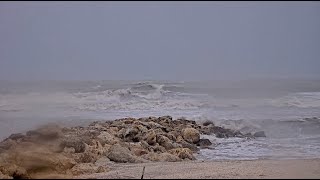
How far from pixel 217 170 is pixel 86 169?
2.34 m

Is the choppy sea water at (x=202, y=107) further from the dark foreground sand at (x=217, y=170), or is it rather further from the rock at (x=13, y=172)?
the rock at (x=13, y=172)

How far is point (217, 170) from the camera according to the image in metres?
7.99

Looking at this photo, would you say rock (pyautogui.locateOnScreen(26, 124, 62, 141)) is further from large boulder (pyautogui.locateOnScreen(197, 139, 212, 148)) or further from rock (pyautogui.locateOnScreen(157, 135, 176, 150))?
large boulder (pyautogui.locateOnScreen(197, 139, 212, 148))

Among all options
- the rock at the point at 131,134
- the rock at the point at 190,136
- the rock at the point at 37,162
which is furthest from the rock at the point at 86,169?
the rock at the point at 190,136

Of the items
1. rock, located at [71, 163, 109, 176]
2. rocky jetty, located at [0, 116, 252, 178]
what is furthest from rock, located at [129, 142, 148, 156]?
rock, located at [71, 163, 109, 176]

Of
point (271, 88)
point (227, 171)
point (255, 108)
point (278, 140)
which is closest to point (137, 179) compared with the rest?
point (227, 171)

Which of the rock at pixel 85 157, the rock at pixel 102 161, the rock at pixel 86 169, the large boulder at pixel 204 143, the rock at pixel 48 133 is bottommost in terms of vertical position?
the large boulder at pixel 204 143

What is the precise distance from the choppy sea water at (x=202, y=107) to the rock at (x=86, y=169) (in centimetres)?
353

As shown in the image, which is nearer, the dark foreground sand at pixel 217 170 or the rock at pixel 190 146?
the dark foreground sand at pixel 217 170

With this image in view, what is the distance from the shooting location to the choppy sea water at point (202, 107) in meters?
13.0

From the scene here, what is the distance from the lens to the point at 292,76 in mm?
19172

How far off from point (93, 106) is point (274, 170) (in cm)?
1491

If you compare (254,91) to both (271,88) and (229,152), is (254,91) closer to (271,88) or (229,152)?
(271,88)

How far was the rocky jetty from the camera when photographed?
7.95m
